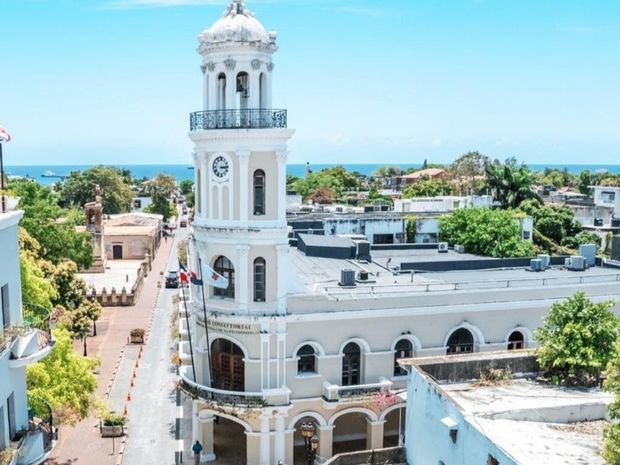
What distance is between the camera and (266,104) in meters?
29.4

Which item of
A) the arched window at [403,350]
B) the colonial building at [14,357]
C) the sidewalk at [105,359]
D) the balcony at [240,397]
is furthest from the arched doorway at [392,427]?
the colonial building at [14,357]

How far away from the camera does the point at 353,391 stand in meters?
30.2

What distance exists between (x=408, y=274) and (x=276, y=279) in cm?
941

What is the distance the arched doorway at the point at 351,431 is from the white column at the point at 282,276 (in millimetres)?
7453

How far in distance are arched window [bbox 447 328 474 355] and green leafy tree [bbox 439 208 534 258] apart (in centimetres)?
1957

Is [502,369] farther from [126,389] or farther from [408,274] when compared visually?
[126,389]

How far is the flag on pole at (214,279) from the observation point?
2889 cm

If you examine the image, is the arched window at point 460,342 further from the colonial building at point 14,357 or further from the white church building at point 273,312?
the colonial building at point 14,357

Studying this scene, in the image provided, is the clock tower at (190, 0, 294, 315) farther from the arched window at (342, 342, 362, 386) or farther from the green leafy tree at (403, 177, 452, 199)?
the green leafy tree at (403, 177, 452, 199)

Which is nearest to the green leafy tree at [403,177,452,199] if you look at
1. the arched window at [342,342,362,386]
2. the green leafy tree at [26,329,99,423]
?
the arched window at [342,342,362,386]

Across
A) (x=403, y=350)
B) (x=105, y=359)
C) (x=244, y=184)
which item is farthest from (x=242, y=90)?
(x=105, y=359)

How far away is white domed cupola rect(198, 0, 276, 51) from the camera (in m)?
28.5

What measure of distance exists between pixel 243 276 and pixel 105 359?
21.9 meters

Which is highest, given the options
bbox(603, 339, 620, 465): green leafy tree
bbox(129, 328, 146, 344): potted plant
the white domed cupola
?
the white domed cupola
